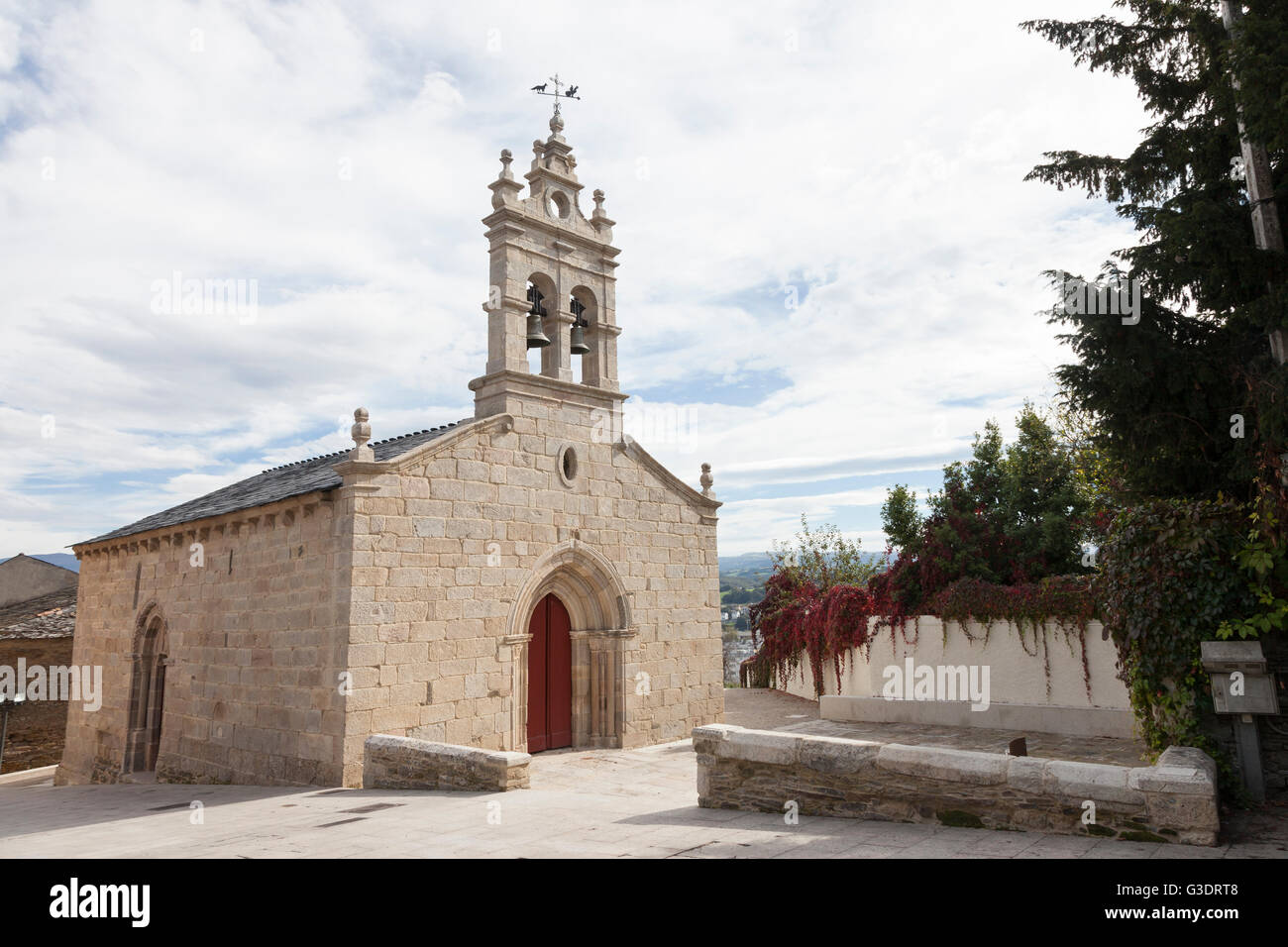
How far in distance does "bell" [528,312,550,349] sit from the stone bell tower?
0.03 m

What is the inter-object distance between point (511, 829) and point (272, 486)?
30.9 ft

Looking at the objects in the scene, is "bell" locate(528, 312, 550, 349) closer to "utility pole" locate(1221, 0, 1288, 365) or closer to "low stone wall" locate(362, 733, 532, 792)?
"low stone wall" locate(362, 733, 532, 792)

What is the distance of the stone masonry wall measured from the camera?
9688 mm

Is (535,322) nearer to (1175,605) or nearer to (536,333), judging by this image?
(536,333)

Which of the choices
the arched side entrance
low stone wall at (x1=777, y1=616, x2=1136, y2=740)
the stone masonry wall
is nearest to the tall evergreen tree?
low stone wall at (x1=777, y1=616, x2=1136, y2=740)

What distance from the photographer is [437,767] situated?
8.26 metres

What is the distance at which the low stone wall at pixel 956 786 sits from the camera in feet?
16.3

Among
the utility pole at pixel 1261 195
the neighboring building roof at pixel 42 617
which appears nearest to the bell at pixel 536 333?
the utility pole at pixel 1261 195

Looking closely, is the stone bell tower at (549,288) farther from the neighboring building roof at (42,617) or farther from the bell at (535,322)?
the neighboring building roof at (42,617)

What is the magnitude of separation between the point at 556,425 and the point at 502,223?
307cm

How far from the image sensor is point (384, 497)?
9820mm
